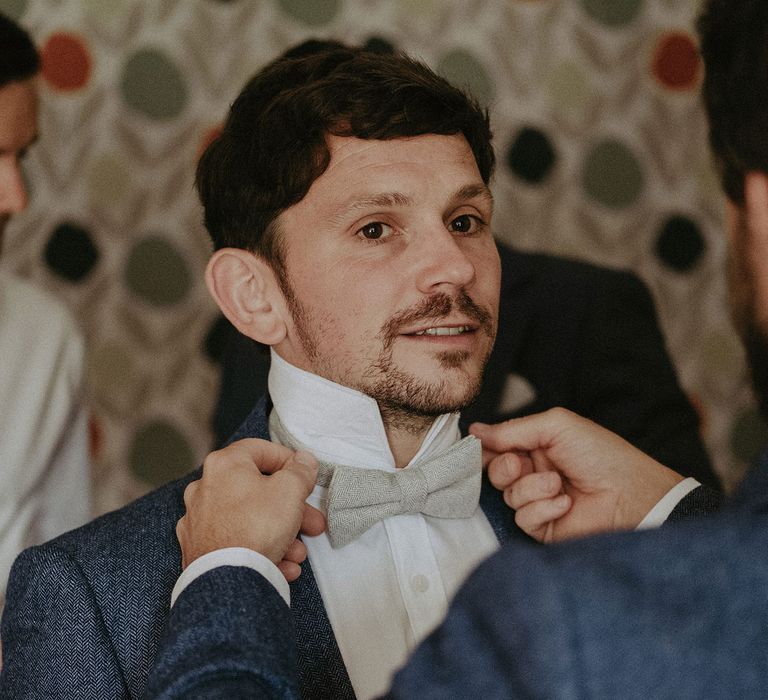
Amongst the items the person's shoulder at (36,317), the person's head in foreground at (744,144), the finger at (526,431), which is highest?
the person's head in foreground at (744,144)

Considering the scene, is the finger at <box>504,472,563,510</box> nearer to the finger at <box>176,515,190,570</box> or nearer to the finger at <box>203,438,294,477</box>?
the finger at <box>203,438,294,477</box>

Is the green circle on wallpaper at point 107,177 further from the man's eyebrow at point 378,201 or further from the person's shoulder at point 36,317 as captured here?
the man's eyebrow at point 378,201

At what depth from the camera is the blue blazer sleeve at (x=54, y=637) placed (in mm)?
1157

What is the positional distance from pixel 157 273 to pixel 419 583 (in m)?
1.50

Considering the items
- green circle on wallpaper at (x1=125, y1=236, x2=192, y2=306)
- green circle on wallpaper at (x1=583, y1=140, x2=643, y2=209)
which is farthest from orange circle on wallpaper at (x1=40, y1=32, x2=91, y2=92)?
green circle on wallpaper at (x1=583, y1=140, x2=643, y2=209)

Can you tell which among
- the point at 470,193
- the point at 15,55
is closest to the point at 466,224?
the point at 470,193

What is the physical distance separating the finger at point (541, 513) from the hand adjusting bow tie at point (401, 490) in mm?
72

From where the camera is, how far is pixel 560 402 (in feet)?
6.41

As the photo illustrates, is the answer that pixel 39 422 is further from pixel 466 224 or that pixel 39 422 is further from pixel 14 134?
pixel 466 224

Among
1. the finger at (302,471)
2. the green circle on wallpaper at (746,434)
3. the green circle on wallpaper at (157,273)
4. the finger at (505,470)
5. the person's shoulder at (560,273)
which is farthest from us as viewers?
the green circle on wallpaper at (746,434)

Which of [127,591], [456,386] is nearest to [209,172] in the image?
[456,386]

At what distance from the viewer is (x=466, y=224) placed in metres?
1.43

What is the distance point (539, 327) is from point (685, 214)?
93 centimetres

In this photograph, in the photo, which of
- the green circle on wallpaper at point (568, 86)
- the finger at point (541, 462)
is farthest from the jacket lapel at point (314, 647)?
the green circle on wallpaper at point (568, 86)
